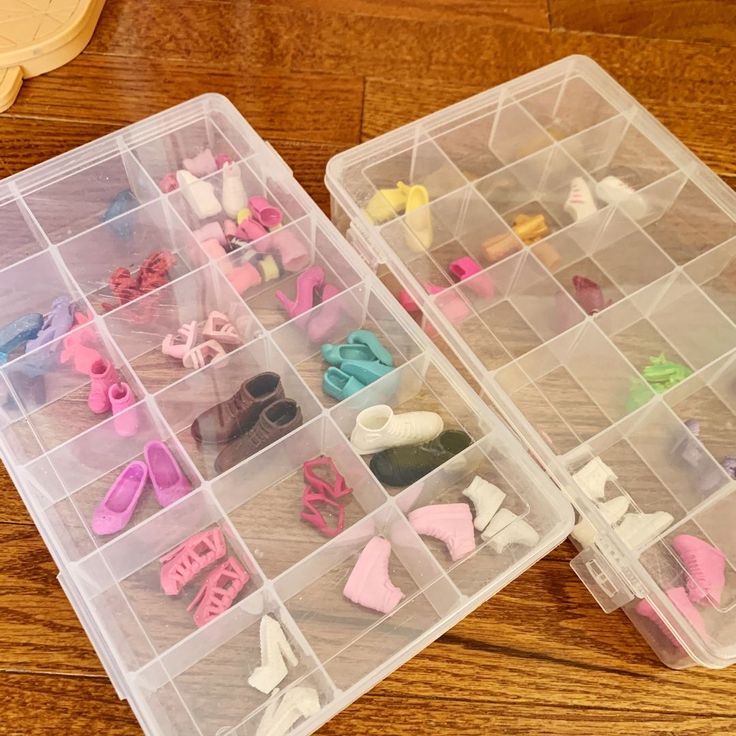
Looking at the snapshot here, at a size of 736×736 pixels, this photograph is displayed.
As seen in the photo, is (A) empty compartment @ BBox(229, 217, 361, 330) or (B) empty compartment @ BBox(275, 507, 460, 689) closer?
(B) empty compartment @ BBox(275, 507, 460, 689)

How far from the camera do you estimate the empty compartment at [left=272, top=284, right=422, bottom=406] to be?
3.00 ft

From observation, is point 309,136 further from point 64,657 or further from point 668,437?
point 64,657

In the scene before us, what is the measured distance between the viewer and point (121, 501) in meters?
0.84

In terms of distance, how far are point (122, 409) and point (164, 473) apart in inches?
3.7

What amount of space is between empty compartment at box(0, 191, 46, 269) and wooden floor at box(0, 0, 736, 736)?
0.12 m

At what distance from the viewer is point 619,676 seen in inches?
31.7

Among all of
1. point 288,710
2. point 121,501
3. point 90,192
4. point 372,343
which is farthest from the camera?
point 90,192

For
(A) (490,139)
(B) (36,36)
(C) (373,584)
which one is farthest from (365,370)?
(B) (36,36)

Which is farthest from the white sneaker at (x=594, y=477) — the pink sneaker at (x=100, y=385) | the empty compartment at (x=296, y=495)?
the pink sneaker at (x=100, y=385)

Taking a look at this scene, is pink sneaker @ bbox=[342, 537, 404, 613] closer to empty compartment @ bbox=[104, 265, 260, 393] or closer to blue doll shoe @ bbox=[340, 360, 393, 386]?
blue doll shoe @ bbox=[340, 360, 393, 386]

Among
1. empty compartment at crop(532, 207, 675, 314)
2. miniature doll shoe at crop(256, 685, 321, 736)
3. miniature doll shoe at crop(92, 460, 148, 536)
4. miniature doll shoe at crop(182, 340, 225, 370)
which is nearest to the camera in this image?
miniature doll shoe at crop(256, 685, 321, 736)

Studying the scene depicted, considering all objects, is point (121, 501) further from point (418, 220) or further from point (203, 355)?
point (418, 220)

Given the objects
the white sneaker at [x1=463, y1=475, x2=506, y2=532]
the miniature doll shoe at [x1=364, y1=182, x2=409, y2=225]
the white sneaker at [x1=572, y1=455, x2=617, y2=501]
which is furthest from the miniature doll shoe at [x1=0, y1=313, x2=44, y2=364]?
the white sneaker at [x1=572, y1=455, x2=617, y2=501]

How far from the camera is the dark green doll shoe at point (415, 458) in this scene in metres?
0.85
